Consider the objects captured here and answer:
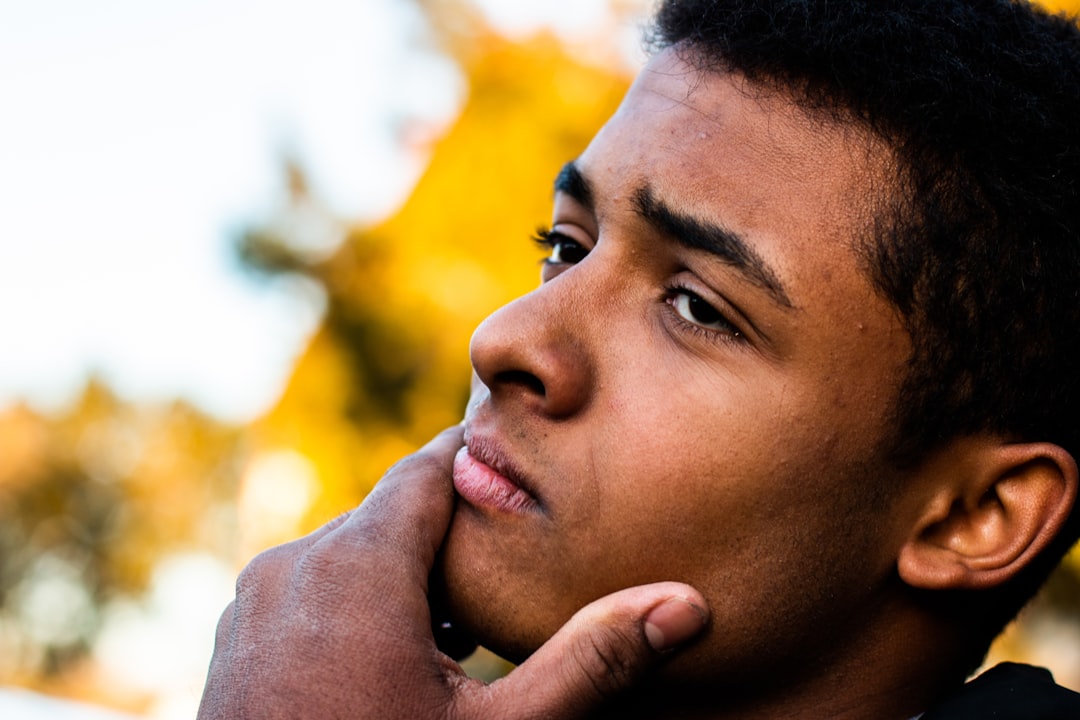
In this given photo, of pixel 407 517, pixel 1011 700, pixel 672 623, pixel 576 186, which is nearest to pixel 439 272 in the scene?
pixel 576 186

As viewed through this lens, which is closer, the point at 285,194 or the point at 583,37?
the point at 583,37

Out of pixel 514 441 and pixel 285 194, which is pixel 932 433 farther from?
pixel 285 194

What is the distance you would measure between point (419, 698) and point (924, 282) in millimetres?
1374

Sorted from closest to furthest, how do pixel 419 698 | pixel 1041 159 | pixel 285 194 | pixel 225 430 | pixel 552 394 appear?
pixel 419 698, pixel 552 394, pixel 1041 159, pixel 285 194, pixel 225 430

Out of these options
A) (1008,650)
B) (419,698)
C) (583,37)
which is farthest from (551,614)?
(1008,650)

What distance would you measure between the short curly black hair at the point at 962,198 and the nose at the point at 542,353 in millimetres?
654

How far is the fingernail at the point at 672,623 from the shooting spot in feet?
6.15

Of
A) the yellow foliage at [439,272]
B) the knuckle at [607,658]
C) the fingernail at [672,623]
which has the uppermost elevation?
the yellow foliage at [439,272]

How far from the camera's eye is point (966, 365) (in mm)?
2121

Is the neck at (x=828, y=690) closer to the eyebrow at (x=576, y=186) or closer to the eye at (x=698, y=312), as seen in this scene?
the eye at (x=698, y=312)

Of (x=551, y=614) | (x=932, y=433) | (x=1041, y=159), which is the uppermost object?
(x=1041, y=159)

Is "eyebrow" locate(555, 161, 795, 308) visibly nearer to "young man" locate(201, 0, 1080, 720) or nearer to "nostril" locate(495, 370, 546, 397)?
"young man" locate(201, 0, 1080, 720)

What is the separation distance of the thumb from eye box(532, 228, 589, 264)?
0.94 metres

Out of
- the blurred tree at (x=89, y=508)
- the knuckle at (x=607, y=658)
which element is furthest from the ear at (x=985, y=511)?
the blurred tree at (x=89, y=508)
